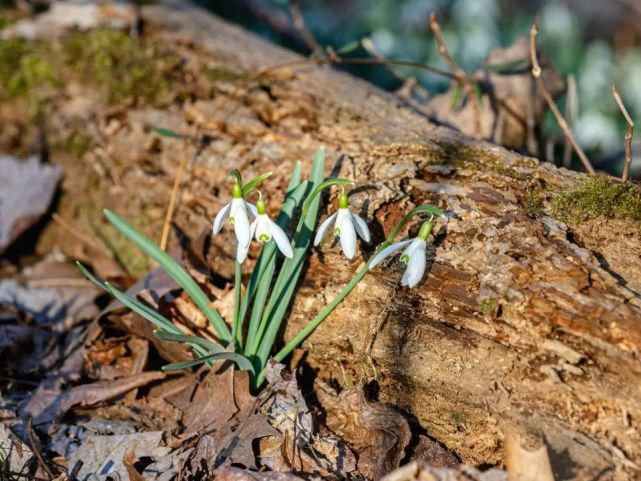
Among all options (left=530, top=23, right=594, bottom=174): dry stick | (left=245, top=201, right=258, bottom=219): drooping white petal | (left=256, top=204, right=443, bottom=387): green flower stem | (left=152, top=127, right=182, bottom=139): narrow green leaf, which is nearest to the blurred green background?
(left=530, top=23, right=594, bottom=174): dry stick

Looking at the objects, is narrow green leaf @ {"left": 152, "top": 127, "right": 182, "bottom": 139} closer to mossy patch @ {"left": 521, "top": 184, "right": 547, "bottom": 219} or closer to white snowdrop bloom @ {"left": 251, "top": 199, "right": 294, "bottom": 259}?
white snowdrop bloom @ {"left": 251, "top": 199, "right": 294, "bottom": 259}

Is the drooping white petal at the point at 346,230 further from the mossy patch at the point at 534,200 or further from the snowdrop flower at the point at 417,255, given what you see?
the mossy patch at the point at 534,200

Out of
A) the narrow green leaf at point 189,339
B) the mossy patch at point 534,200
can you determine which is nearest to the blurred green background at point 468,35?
the mossy patch at point 534,200

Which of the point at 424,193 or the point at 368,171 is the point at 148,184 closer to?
the point at 368,171

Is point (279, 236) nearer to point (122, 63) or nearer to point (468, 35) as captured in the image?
point (122, 63)

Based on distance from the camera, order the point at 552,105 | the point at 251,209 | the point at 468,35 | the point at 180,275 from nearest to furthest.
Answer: the point at 251,209 → the point at 180,275 → the point at 552,105 → the point at 468,35

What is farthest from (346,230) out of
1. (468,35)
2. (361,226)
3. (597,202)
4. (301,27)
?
(468,35)
